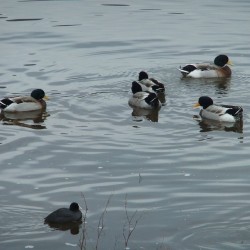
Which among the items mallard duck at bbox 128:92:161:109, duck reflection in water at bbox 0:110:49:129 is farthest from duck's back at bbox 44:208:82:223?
mallard duck at bbox 128:92:161:109

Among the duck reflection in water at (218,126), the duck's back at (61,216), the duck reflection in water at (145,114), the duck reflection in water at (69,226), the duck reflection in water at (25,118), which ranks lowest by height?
the duck reflection in water at (25,118)

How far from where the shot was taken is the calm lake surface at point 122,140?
50.8 ft

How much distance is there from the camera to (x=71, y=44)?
31.9 m

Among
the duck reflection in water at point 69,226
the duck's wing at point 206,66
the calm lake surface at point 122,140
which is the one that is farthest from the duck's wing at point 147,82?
the duck reflection in water at point 69,226

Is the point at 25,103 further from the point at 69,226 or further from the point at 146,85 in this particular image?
the point at 69,226

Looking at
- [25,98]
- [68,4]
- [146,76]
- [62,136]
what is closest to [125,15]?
[68,4]

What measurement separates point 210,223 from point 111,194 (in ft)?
7.29

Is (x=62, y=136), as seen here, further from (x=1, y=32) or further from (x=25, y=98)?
(x=1, y=32)

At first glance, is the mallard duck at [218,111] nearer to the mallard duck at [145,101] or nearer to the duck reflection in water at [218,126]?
the duck reflection in water at [218,126]

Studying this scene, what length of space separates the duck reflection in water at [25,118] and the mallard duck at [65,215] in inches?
255

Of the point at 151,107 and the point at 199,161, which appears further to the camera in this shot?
the point at 151,107

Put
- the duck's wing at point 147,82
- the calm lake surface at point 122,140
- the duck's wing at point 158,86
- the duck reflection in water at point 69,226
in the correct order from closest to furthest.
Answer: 1. the calm lake surface at point 122,140
2. the duck reflection in water at point 69,226
3. the duck's wing at point 158,86
4. the duck's wing at point 147,82

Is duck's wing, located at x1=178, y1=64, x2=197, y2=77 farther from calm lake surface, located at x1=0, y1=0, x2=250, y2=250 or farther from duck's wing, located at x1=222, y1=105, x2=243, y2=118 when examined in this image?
duck's wing, located at x1=222, y1=105, x2=243, y2=118

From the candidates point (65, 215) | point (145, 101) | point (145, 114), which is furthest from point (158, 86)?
point (65, 215)
